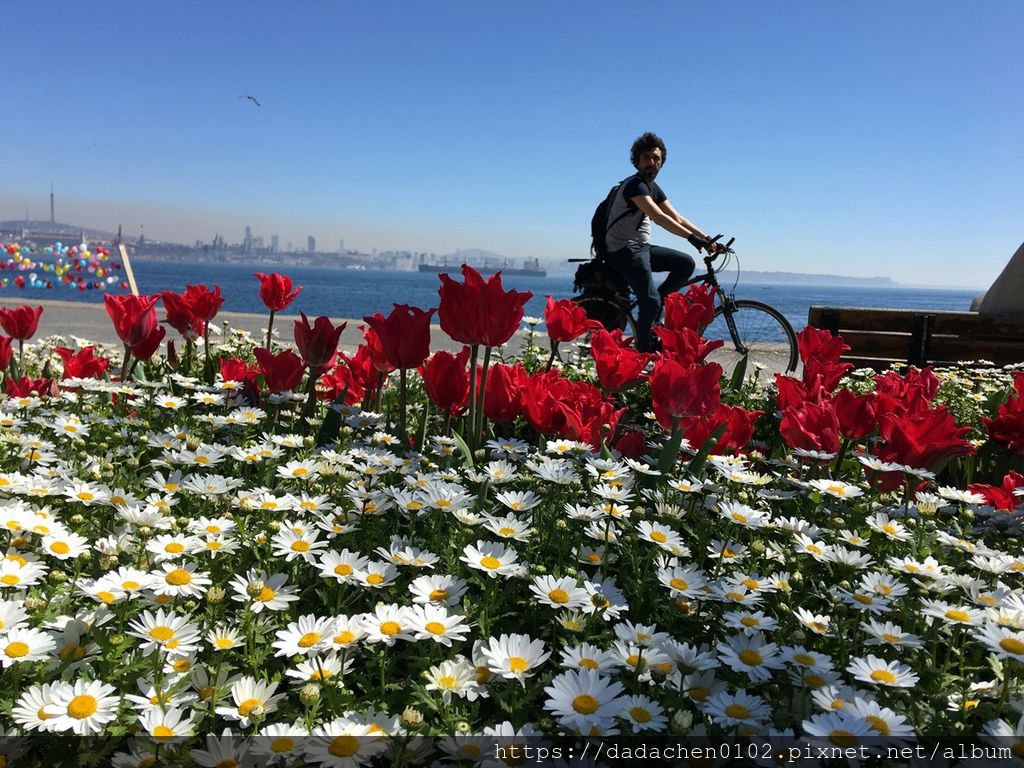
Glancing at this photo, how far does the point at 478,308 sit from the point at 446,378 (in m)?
0.41

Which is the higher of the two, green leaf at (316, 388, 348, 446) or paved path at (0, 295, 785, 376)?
green leaf at (316, 388, 348, 446)

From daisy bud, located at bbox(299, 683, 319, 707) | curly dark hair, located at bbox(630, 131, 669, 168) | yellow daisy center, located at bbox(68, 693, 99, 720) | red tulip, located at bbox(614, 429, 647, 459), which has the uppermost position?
curly dark hair, located at bbox(630, 131, 669, 168)

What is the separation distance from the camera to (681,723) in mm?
975

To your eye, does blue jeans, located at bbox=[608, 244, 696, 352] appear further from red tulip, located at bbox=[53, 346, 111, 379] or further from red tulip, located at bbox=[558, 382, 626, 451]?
red tulip, located at bbox=[53, 346, 111, 379]

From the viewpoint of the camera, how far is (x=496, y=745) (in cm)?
102

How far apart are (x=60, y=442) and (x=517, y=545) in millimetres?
1670

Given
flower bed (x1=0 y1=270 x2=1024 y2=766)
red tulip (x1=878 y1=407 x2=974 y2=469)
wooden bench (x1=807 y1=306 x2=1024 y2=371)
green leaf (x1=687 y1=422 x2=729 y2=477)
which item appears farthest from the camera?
wooden bench (x1=807 y1=306 x2=1024 y2=371)

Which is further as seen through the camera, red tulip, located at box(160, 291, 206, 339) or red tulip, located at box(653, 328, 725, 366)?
red tulip, located at box(160, 291, 206, 339)

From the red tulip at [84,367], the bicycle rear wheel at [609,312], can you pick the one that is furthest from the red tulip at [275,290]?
the bicycle rear wheel at [609,312]

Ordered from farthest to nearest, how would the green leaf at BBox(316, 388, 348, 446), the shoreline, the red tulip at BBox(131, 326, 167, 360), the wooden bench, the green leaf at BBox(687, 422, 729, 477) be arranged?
the wooden bench
the shoreline
the red tulip at BBox(131, 326, 167, 360)
the green leaf at BBox(316, 388, 348, 446)
the green leaf at BBox(687, 422, 729, 477)

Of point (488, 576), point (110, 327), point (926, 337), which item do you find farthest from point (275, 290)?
point (926, 337)

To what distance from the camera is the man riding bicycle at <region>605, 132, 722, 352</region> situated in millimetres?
5840

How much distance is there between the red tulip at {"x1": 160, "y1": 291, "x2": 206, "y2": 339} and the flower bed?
69 centimetres

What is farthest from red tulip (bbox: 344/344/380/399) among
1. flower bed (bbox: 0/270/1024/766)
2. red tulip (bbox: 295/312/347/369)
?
red tulip (bbox: 295/312/347/369)
